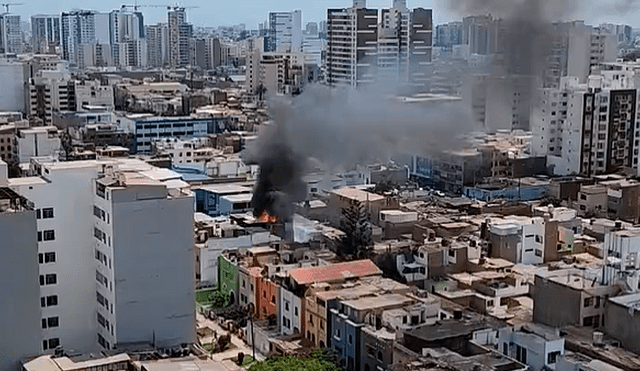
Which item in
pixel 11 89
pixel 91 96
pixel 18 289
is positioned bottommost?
pixel 18 289

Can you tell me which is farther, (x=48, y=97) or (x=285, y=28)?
(x=285, y=28)

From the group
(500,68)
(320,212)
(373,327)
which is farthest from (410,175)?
(373,327)

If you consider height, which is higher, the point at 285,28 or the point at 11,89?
the point at 285,28

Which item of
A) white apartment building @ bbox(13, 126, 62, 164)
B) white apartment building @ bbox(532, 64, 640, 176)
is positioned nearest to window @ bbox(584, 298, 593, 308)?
white apartment building @ bbox(532, 64, 640, 176)

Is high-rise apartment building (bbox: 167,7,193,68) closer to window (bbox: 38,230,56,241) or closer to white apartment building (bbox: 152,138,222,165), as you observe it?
white apartment building (bbox: 152,138,222,165)

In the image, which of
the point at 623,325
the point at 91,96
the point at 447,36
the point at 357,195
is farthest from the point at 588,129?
the point at 91,96

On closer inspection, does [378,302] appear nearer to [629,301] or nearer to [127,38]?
[629,301]
